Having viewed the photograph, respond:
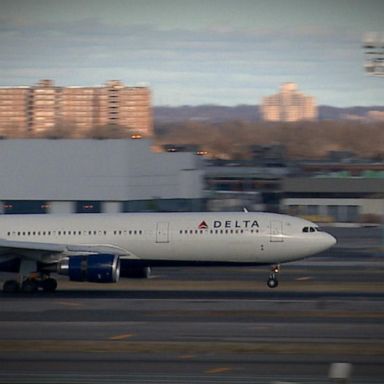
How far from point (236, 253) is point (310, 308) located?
5.47m

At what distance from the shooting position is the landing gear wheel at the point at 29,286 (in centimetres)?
3388

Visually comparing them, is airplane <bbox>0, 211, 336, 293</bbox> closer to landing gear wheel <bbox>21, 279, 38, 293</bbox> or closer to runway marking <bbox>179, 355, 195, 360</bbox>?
landing gear wheel <bbox>21, 279, 38, 293</bbox>

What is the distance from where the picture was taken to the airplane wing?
3362 centimetres

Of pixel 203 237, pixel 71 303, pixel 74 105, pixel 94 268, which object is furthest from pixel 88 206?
pixel 74 105

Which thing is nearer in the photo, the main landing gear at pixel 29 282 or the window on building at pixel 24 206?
the main landing gear at pixel 29 282

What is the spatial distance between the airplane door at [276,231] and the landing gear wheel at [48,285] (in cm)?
734

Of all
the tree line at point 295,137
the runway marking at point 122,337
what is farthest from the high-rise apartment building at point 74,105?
the runway marking at point 122,337

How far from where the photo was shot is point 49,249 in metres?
33.8

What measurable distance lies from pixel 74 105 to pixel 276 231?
132558 millimetres

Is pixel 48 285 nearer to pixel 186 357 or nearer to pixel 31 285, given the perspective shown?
pixel 31 285

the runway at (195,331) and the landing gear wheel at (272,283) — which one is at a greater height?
the runway at (195,331)

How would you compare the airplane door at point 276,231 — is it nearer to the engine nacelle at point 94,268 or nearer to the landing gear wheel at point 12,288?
the engine nacelle at point 94,268

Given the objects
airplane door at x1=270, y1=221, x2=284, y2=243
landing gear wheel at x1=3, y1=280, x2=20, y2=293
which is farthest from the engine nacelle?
airplane door at x1=270, y1=221, x2=284, y2=243

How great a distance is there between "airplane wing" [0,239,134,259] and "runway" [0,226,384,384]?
1.37 m
